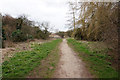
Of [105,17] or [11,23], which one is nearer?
[105,17]

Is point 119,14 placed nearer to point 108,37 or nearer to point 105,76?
point 108,37

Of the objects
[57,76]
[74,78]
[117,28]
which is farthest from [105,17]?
[57,76]

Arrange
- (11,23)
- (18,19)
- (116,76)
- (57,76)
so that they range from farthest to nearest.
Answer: (18,19)
(11,23)
(57,76)
(116,76)

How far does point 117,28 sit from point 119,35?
359 mm

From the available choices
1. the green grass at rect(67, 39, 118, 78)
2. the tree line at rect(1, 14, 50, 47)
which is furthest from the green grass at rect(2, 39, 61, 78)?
the tree line at rect(1, 14, 50, 47)

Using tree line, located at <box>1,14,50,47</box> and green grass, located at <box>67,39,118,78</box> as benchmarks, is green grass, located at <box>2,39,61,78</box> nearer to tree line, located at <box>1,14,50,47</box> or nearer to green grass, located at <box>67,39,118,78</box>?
green grass, located at <box>67,39,118,78</box>

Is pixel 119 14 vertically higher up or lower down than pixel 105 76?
higher up

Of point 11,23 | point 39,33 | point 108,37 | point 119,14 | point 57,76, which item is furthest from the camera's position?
point 39,33

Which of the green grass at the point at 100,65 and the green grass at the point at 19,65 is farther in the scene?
the green grass at the point at 19,65

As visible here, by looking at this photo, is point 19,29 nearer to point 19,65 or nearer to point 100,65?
point 19,65

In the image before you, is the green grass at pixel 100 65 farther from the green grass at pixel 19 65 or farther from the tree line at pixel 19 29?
the tree line at pixel 19 29

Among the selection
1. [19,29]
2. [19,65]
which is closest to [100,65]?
[19,65]

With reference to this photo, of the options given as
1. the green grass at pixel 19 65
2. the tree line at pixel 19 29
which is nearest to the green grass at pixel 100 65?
the green grass at pixel 19 65

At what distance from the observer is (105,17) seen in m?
3.87
